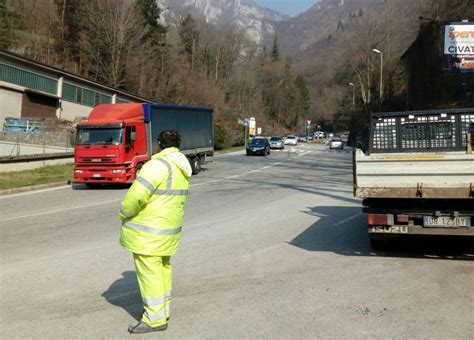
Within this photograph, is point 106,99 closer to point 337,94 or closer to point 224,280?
point 224,280

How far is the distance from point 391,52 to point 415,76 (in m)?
24.5

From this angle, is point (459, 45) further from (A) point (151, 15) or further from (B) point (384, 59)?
(B) point (384, 59)

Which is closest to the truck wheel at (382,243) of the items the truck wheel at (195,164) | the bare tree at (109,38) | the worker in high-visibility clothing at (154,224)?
the worker in high-visibility clothing at (154,224)

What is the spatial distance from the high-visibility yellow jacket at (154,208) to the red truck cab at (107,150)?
14123 millimetres

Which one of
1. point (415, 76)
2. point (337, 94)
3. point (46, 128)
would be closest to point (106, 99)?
point (46, 128)

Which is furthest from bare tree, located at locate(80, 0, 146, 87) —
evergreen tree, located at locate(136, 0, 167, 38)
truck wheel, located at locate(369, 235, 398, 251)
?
truck wheel, located at locate(369, 235, 398, 251)

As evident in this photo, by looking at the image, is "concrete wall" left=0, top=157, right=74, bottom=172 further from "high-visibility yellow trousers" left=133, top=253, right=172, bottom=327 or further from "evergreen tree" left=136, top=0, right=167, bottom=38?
"evergreen tree" left=136, top=0, right=167, bottom=38

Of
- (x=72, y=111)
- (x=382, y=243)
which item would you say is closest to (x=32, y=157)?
(x=72, y=111)

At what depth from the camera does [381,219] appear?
23.6 ft

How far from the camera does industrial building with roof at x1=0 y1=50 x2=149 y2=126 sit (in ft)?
114

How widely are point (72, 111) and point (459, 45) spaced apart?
30506mm

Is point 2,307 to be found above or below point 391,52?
below

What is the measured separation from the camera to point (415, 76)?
5584 cm

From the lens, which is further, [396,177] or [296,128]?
[296,128]
